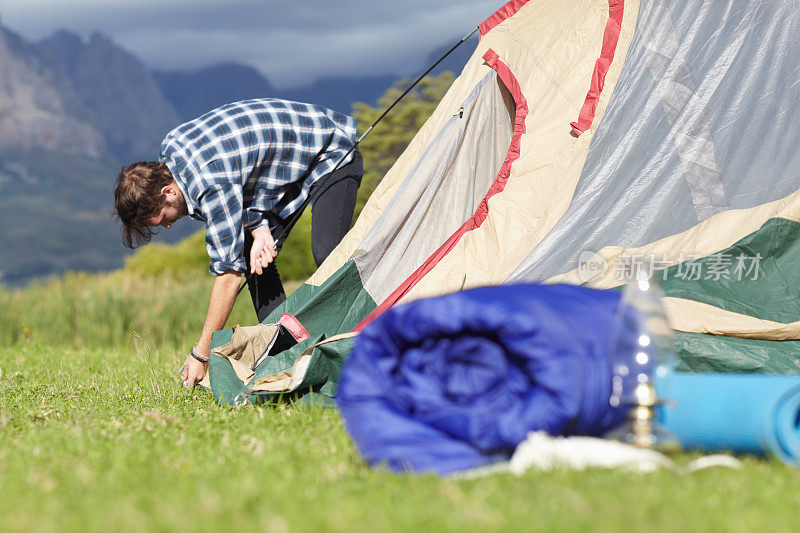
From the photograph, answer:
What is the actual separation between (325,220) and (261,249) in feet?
1.42

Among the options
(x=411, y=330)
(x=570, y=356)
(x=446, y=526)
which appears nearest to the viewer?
(x=446, y=526)

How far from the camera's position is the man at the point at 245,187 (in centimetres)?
395

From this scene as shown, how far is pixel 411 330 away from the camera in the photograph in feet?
6.99

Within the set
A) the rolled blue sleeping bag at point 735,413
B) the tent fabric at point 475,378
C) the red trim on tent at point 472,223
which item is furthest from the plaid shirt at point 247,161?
the rolled blue sleeping bag at point 735,413

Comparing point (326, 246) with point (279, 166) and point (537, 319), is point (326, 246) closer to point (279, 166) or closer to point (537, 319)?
point (279, 166)

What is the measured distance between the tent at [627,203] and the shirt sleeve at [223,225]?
419mm

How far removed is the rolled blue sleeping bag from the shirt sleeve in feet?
7.91

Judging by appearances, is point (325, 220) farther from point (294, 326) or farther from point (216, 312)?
point (216, 312)

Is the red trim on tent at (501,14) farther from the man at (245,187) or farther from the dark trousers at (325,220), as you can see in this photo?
the dark trousers at (325,220)

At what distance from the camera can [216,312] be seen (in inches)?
162

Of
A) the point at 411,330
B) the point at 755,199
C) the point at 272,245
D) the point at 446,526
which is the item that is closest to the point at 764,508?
the point at 446,526

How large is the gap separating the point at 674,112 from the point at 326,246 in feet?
6.52

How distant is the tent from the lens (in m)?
3.34

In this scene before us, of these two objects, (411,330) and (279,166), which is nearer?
(411,330)
